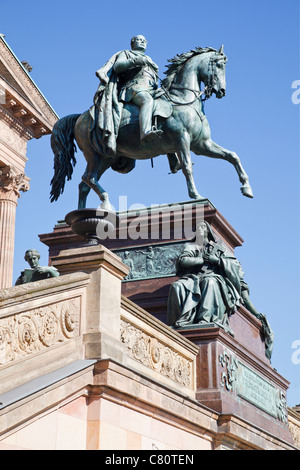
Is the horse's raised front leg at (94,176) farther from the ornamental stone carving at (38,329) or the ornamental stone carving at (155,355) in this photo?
the ornamental stone carving at (38,329)

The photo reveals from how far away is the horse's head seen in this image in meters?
15.3

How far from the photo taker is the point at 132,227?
14.8 m

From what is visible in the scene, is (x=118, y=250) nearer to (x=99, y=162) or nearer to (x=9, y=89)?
(x=99, y=162)

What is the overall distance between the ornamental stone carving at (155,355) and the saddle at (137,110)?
4545mm

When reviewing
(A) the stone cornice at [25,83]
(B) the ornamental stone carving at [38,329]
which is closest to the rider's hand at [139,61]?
(B) the ornamental stone carving at [38,329]

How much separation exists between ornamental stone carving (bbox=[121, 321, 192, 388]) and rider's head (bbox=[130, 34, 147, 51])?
243 inches

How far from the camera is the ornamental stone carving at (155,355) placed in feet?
34.3

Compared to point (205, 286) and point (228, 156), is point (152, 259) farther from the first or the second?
point (228, 156)

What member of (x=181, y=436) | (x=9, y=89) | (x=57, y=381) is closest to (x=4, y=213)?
(x=9, y=89)

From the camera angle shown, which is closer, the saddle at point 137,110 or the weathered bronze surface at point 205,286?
the weathered bronze surface at point 205,286

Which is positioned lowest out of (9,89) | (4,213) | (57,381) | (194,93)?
(57,381)
